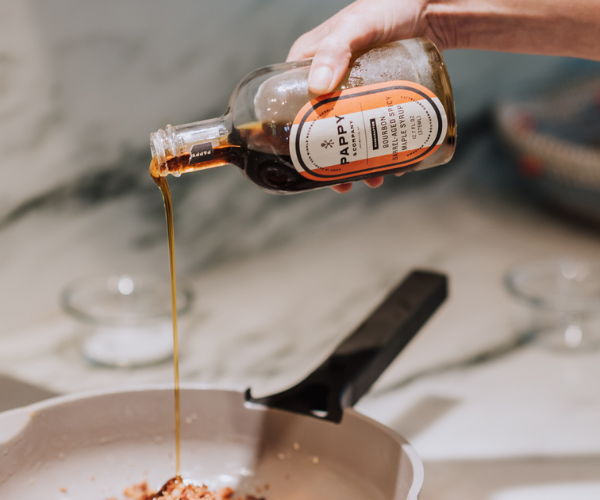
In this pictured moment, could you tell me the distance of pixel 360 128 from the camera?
52cm

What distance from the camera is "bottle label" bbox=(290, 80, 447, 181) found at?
0.52 meters

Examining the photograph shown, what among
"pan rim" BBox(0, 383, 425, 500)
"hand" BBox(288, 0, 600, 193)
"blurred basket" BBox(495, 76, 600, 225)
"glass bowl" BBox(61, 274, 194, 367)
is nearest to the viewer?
"pan rim" BBox(0, 383, 425, 500)

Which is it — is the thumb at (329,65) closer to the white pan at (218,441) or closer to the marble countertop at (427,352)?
the white pan at (218,441)

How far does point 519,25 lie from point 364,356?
0.38 meters

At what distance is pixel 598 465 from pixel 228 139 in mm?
492

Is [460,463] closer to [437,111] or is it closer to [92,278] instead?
[437,111]

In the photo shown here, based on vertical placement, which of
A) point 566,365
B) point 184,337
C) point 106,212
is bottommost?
point 566,365

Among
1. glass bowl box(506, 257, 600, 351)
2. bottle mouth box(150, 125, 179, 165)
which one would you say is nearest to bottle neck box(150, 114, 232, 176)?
bottle mouth box(150, 125, 179, 165)

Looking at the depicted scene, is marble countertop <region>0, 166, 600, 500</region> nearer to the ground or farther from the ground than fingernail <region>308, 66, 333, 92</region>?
nearer to the ground

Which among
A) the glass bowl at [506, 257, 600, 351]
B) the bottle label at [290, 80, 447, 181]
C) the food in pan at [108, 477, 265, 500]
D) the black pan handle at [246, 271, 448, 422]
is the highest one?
the bottle label at [290, 80, 447, 181]

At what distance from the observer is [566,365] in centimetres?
86

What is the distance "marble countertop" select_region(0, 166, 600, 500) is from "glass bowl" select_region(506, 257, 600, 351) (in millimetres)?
29

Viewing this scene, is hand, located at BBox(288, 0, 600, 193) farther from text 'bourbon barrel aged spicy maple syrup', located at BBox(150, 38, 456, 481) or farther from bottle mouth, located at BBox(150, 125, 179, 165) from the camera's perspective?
bottle mouth, located at BBox(150, 125, 179, 165)

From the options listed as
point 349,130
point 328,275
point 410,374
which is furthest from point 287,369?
point 349,130
